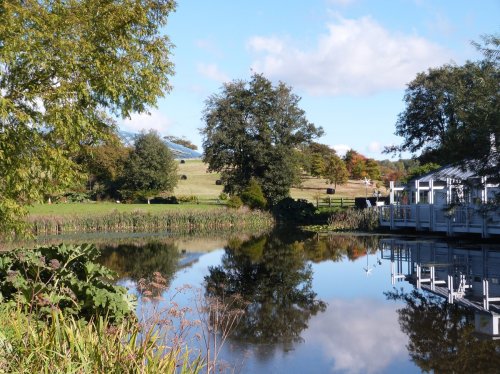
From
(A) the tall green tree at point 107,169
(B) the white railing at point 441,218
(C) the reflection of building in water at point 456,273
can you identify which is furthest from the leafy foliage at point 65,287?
(A) the tall green tree at point 107,169

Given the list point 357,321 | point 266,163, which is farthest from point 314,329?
point 266,163

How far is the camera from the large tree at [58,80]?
10727mm

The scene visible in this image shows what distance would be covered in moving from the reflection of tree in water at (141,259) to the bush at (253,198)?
658 inches

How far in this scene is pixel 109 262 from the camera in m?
20.3

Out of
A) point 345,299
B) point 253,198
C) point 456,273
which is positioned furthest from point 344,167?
point 345,299

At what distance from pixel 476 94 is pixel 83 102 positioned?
9978mm

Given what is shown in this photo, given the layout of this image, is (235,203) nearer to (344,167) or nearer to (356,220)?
(356,220)

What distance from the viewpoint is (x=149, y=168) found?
183 ft

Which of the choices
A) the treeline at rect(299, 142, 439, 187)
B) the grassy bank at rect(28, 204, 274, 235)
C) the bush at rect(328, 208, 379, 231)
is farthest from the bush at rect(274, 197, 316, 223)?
the treeline at rect(299, 142, 439, 187)

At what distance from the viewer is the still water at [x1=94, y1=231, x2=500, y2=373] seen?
8.55 metres

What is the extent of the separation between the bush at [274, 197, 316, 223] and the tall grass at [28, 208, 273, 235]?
172 cm

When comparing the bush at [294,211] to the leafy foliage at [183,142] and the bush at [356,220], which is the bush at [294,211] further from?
the leafy foliage at [183,142]

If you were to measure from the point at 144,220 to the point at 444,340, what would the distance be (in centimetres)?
2952

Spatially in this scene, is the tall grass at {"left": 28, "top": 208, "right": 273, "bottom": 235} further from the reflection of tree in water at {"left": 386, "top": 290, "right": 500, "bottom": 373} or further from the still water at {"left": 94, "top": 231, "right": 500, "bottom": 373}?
the reflection of tree in water at {"left": 386, "top": 290, "right": 500, "bottom": 373}
